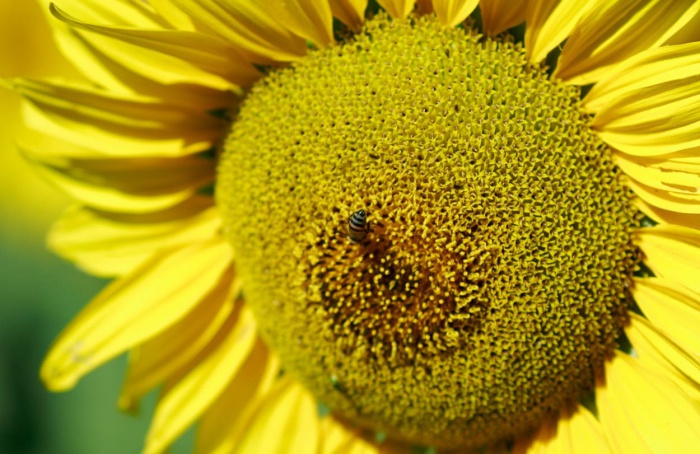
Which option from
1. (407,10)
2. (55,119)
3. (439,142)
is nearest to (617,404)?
(439,142)

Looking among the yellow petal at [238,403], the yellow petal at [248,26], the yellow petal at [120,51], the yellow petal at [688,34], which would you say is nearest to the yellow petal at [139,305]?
the yellow petal at [238,403]

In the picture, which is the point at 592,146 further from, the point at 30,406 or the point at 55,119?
the point at 30,406

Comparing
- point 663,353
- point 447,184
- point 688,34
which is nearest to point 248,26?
point 447,184

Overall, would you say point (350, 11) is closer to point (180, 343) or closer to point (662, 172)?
point (662, 172)

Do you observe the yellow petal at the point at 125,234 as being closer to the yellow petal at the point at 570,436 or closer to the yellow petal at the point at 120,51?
the yellow petal at the point at 120,51

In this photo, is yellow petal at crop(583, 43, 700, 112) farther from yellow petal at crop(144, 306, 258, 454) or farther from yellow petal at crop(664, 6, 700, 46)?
yellow petal at crop(144, 306, 258, 454)

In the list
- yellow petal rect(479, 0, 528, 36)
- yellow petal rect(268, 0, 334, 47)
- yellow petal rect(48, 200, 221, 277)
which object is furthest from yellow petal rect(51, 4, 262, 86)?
yellow petal rect(479, 0, 528, 36)
